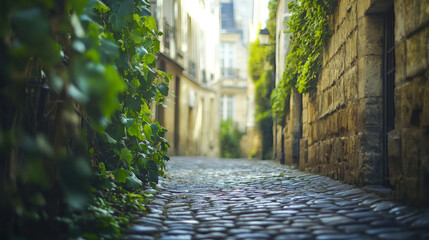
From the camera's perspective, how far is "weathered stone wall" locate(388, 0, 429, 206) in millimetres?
2893

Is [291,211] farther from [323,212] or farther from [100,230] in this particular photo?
[100,230]

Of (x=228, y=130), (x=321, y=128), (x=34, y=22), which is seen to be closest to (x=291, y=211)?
(x=34, y=22)

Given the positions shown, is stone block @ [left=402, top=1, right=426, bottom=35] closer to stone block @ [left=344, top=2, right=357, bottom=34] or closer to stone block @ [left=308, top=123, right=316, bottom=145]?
stone block @ [left=344, top=2, right=357, bottom=34]

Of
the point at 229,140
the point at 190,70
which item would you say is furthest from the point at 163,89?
the point at 229,140

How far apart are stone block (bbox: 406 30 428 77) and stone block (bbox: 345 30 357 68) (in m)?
1.41

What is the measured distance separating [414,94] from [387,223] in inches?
34.8

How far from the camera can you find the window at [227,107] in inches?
1173

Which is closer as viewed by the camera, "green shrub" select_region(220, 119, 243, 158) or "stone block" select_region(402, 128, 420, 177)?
"stone block" select_region(402, 128, 420, 177)

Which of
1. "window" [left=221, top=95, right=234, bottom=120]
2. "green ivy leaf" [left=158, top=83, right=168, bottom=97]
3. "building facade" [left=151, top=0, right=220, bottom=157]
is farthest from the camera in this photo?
"window" [left=221, top=95, right=234, bottom=120]

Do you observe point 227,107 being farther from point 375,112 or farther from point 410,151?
point 410,151

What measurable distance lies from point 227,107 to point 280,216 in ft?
88.4

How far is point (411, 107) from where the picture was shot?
10.2ft

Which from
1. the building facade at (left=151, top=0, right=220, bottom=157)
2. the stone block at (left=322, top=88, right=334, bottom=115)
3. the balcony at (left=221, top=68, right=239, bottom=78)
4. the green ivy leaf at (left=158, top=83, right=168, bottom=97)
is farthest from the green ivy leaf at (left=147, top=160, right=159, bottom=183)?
the balcony at (left=221, top=68, right=239, bottom=78)

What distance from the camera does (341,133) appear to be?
16.8 feet
